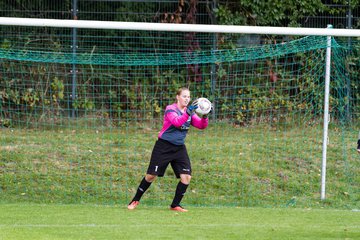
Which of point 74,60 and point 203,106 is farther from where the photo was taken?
point 74,60

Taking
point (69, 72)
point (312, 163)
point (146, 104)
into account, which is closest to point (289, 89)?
point (312, 163)

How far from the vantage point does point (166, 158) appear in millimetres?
10109

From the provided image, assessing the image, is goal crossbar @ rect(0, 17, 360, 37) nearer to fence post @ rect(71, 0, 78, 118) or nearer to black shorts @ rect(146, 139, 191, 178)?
black shorts @ rect(146, 139, 191, 178)

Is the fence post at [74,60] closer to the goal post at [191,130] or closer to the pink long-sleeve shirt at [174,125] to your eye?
the goal post at [191,130]

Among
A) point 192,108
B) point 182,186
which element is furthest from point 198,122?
point 182,186

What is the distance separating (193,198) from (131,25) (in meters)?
3.12

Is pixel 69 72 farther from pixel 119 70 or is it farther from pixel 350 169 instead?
pixel 350 169

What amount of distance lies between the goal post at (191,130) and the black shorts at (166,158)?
1929mm

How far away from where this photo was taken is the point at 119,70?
47.3ft

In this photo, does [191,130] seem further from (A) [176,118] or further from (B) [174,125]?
(A) [176,118]

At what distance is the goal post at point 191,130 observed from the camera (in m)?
12.5

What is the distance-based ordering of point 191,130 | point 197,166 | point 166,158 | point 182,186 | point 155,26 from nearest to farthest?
point 166,158, point 182,186, point 155,26, point 197,166, point 191,130

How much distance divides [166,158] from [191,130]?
4007mm

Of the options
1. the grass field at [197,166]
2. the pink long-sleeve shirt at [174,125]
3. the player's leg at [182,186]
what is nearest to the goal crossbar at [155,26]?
the pink long-sleeve shirt at [174,125]
